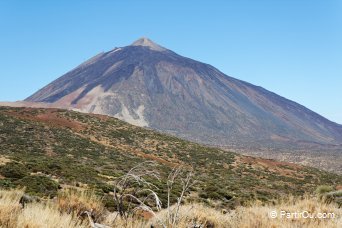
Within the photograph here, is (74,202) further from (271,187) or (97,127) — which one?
(97,127)

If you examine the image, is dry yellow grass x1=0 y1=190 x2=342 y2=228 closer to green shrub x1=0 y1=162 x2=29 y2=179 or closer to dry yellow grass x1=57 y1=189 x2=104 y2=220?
dry yellow grass x1=57 y1=189 x2=104 y2=220

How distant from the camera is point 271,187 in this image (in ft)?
127

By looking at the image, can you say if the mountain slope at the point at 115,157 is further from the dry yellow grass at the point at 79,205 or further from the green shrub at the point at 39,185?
the dry yellow grass at the point at 79,205

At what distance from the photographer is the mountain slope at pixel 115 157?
2928 cm

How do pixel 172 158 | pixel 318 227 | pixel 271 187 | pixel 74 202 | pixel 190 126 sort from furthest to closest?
pixel 190 126 < pixel 172 158 < pixel 271 187 < pixel 74 202 < pixel 318 227

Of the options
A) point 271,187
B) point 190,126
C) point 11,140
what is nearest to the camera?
point 271,187

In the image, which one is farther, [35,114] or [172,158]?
[35,114]

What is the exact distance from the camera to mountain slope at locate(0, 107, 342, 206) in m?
29.3

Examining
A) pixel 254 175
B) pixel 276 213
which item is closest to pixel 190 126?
pixel 254 175

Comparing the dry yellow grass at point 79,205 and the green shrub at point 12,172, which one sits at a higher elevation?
the dry yellow grass at point 79,205

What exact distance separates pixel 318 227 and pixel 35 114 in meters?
58.5

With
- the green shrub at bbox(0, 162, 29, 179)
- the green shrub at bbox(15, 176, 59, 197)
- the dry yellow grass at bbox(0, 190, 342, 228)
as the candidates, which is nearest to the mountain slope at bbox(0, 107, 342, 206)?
the green shrub at bbox(0, 162, 29, 179)

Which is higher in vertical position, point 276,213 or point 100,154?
point 276,213

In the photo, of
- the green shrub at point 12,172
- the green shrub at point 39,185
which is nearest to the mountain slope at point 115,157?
the green shrub at point 12,172
